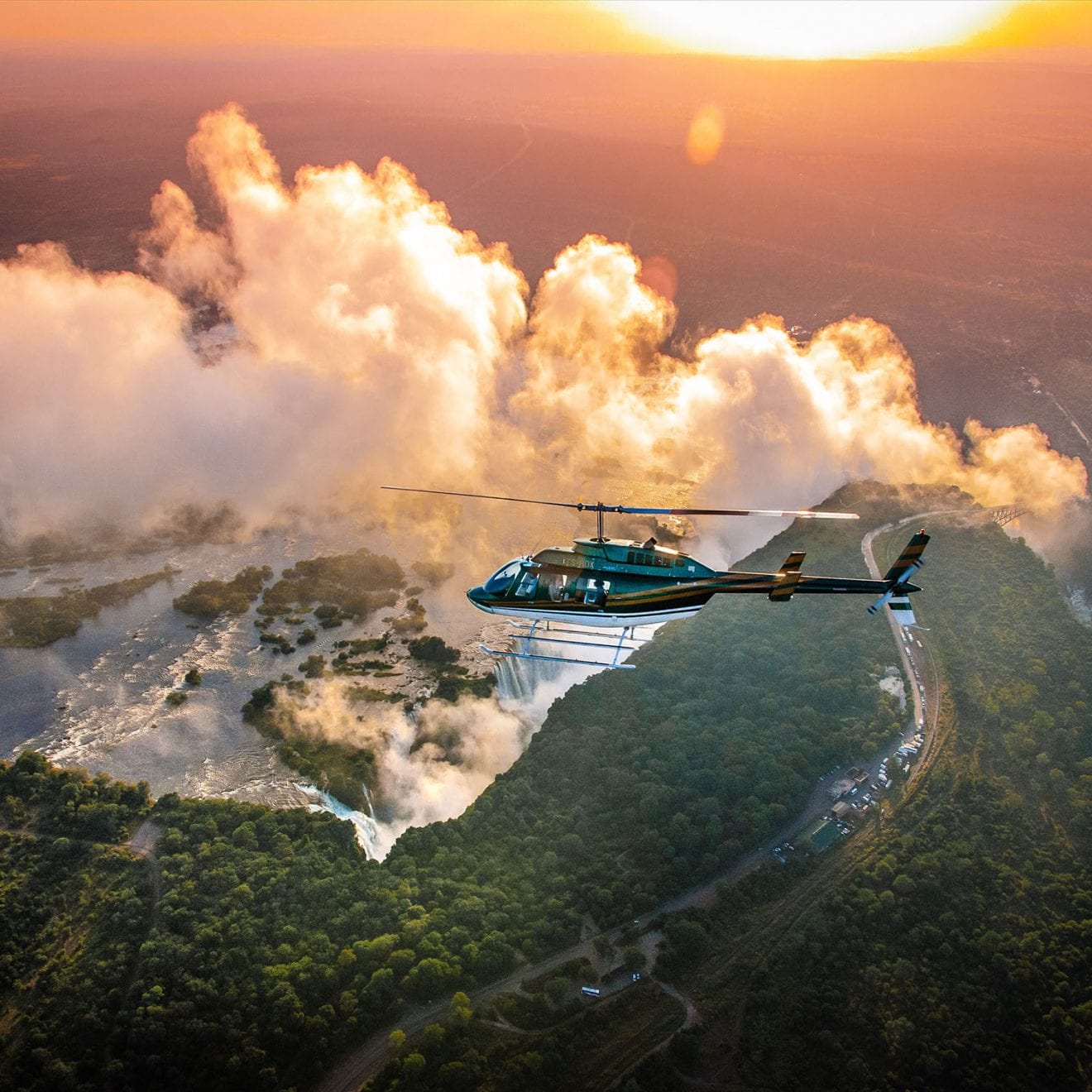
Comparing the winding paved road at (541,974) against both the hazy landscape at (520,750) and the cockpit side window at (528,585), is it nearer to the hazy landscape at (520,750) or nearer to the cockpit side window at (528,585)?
the hazy landscape at (520,750)

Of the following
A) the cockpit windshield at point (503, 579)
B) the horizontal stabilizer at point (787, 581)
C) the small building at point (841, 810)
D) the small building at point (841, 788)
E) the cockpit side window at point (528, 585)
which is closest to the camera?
the horizontal stabilizer at point (787, 581)

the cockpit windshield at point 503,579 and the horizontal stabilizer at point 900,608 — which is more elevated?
the cockpit windshield at point 503,579

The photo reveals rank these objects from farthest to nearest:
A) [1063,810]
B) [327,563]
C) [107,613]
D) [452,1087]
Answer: [327,563] → [107,613] → [1063,810] → [452,1087]

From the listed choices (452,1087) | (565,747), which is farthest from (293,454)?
(452,1087)

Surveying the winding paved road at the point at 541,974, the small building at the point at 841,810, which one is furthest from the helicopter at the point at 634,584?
the winding paved road at the point at 541,974

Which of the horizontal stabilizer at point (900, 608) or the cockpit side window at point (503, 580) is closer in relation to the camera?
the horizontal stabilizer at point (900, 608)

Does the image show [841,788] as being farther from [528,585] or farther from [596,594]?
[528,585]

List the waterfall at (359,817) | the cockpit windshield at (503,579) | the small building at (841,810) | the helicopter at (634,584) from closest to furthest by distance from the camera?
the helicopter at (634,584), the cockpit windshield at (503,579), the small building at (841,810), the waterfall at (359,817)

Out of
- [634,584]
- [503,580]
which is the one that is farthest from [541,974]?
[634,584]

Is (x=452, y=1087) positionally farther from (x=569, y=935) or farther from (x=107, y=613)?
(x=107, y=613)
